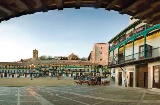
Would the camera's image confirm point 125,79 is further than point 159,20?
Yes

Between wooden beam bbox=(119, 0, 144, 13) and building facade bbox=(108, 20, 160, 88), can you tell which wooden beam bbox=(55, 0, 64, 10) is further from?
building facade bbox=(108, 20, 160, 88)

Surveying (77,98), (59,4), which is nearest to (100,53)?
(77,98)

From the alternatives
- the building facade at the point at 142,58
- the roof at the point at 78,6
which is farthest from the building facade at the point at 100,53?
the roof at the point at 78,6

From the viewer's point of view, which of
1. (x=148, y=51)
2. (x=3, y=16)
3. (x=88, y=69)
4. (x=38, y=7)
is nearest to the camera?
(x=38, y=7)

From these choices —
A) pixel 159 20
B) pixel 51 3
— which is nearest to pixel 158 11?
pixel 159 20

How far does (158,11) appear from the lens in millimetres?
4898

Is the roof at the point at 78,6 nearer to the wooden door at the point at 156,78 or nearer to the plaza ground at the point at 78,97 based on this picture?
the plaza ground at the point at 78,97

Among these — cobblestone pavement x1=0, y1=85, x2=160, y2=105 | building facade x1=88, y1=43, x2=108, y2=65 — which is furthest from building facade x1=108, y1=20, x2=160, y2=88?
building facade x1=88, y1=43, x2=108, y2=65

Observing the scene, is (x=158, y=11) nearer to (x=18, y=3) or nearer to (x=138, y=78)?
(x=18, y=3)

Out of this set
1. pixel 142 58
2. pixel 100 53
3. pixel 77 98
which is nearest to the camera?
pixel 77 98

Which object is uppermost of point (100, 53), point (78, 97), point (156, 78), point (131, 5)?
point (100, 53)

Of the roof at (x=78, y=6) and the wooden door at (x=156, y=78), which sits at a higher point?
the roof at (x=78, y=6)

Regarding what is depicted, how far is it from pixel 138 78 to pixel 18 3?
31.0m

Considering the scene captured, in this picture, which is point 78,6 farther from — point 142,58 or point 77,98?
point 142,58
